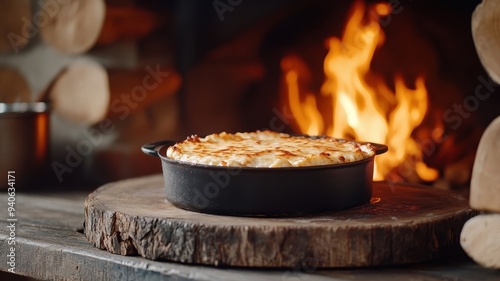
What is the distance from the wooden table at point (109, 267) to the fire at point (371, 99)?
94 cm

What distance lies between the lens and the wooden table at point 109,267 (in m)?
1.65

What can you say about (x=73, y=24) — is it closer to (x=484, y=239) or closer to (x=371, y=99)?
(x=371, y=99)

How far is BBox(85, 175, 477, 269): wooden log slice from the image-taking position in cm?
166

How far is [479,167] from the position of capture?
158cm

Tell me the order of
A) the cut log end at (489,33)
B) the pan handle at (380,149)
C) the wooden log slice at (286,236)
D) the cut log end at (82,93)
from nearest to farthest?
the cut log end at (489,33)
the wooden log slice at (286,236)
the pan handle at (380,149)
the cut log end at (82,93)

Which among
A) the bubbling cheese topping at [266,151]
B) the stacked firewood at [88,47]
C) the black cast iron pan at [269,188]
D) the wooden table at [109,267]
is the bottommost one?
the wooden table at [109,267]

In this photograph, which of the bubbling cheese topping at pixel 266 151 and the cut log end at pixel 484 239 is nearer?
the cut log end at pixel 484 239

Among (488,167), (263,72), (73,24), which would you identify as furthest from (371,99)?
(488,167)

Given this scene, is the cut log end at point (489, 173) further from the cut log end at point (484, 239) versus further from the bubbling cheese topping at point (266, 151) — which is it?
the bubbling cheese topping at point (266, 151)

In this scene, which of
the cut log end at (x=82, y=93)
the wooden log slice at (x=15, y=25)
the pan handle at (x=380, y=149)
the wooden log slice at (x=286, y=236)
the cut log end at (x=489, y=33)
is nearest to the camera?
the cut log end at (x=489, y=33)

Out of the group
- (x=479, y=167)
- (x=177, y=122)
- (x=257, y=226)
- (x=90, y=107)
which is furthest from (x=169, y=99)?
(x=479, y=167)

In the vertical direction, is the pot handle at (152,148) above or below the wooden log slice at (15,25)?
below

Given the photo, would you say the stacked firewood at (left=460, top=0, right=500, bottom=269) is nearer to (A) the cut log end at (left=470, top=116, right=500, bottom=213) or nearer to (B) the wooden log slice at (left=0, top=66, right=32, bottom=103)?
(A) the cut log end at (left=470, top=116, right=500, bottom=213)

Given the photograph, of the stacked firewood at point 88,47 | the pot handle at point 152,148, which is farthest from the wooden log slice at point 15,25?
the pot handle at point 152,148
